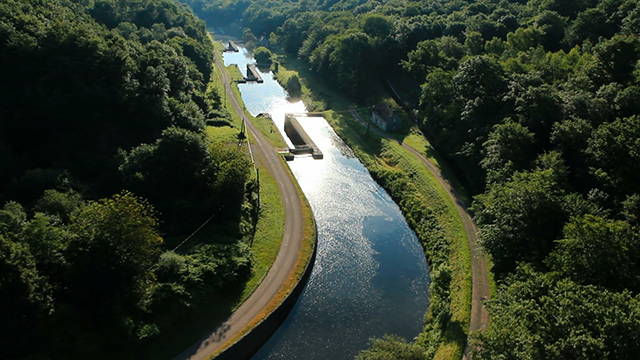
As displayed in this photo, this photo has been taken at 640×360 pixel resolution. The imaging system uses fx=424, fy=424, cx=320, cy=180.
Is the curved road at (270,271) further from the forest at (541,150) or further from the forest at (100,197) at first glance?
the forest at (541,150)

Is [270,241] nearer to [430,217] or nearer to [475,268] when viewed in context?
[430,217]

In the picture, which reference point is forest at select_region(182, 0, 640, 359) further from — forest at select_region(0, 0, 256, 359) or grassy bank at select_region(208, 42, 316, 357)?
forest at select_region(0, 0, 256, 359)

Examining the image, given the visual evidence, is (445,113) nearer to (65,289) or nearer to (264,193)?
(264,193)

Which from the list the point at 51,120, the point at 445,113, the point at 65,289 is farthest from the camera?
the point at 445,113

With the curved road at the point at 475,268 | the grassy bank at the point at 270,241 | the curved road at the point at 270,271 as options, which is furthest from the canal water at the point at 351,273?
the curved road at the point at 475,268

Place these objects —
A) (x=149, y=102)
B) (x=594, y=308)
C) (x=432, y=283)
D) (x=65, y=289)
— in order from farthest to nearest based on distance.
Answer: (x=149, y=102), (x=432, y=283), (x=65, y=289), (x=594, y=308)

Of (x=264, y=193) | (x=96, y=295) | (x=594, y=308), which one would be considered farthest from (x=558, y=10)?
(x=96, y=295)

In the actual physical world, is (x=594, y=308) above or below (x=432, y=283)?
above
